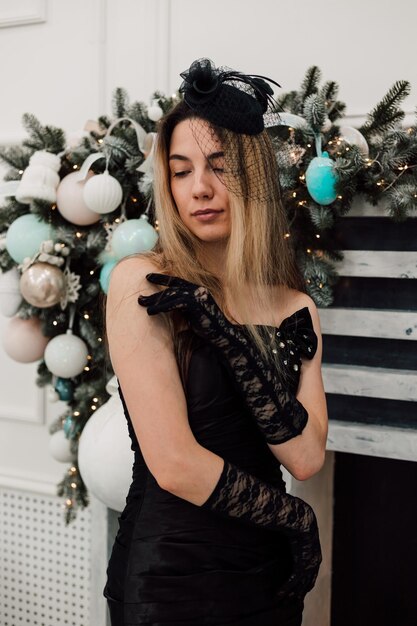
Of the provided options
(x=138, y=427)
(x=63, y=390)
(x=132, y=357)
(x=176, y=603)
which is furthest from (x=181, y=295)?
(x=63, y=390)

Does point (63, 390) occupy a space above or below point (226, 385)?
below

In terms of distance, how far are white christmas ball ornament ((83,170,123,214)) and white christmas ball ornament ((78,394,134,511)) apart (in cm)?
63

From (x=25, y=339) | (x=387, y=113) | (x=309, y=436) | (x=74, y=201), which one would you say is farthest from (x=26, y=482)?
(x=387, y=113)

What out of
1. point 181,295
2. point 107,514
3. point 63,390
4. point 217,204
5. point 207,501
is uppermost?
point 217,204

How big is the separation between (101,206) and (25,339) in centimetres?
58

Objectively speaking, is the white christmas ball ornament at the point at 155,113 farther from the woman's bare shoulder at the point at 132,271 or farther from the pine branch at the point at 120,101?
the woman's bare shoulder at the point at 132,271

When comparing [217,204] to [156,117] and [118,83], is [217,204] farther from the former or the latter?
[118,83]

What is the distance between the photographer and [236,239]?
154 cm

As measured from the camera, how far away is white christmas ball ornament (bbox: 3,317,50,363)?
2527 millimetres

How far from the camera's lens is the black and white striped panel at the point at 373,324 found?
7.39ft

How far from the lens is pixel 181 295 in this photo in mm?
1305

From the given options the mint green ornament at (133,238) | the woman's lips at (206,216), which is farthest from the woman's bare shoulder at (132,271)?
the mint green ornament at (133,238)

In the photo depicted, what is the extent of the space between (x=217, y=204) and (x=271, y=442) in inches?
19.7

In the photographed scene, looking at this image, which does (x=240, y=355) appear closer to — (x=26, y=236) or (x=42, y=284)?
(x=42, y=284)
